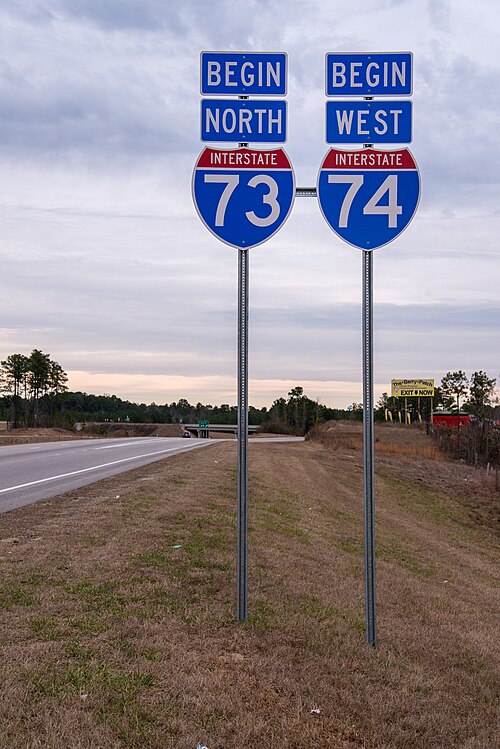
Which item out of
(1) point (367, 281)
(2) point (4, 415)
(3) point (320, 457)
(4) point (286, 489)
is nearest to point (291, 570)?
(1) point (367, 281)

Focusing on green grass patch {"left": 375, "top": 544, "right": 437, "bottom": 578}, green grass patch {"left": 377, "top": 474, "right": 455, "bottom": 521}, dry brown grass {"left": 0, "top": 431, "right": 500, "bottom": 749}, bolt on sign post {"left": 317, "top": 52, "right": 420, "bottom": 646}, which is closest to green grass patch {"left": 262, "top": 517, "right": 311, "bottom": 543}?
dry brown grass {"left": 0, "top": 431, "right": 500, "bottom": 749}

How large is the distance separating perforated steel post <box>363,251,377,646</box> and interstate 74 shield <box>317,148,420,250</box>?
0.36 meters

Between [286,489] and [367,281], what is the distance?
44.8ft

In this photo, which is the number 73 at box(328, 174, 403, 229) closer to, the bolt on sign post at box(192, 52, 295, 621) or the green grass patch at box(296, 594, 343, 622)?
the bolt on sign post at box(192, 52, 295, 621)

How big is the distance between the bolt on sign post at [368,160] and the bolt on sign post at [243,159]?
38 cm

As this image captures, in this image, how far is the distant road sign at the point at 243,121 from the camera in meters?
5.92

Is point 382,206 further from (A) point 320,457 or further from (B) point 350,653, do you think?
→ (A) point 320,457

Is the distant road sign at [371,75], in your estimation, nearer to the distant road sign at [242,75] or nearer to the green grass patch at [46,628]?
the distant road sign at [242,75]

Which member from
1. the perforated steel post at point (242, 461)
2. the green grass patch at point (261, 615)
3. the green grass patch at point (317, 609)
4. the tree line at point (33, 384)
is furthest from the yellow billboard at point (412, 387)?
the perforated steel post at point (242, 461)

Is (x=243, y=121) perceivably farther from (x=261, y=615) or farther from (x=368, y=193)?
(x=261, y=615)

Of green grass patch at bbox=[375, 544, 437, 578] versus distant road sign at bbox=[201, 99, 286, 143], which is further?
green grass patch at bbox=[375, 544, 437, 578]

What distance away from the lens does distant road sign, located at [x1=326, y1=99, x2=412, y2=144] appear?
5.93 meters

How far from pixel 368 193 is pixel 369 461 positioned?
212 cm

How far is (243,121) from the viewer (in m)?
5.96
